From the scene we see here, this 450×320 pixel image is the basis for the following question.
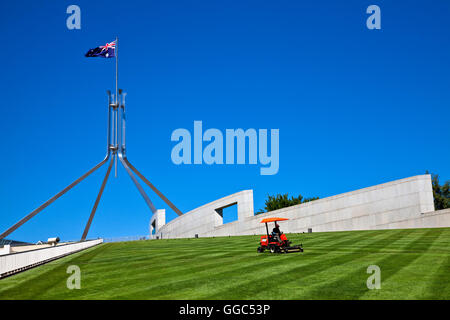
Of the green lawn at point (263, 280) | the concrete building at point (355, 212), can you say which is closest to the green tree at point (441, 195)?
the concrete building at point (355, 212)

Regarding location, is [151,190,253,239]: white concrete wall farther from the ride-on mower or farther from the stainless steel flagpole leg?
the ride-on mower

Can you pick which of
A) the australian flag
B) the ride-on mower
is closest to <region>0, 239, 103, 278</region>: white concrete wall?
the ride-on mower

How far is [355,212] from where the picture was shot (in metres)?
45.4

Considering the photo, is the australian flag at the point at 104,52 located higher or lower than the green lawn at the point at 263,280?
higher

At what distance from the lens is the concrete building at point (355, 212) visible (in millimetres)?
39938

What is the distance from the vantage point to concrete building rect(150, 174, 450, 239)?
3994 centimetres

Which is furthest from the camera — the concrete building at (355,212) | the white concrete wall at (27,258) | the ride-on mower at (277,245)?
the concrete building at (355,212)

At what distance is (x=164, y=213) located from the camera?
82.7 m

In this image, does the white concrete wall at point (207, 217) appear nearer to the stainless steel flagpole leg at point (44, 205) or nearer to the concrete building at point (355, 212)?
the concrete building at point (355, 212)

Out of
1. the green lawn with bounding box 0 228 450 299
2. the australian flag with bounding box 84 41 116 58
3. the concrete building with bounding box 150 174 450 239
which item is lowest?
the green lawn with bounding box 0 228 450 299
